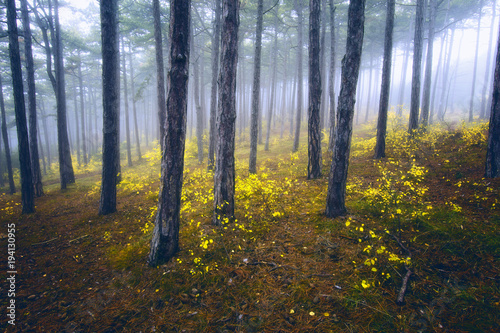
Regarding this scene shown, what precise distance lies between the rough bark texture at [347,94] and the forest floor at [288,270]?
1029mm

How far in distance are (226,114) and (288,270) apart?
383cm

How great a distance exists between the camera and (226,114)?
5.27 m

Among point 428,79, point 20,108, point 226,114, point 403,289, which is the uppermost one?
point 428,79

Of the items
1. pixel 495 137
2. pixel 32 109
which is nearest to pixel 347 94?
pixel 495 137

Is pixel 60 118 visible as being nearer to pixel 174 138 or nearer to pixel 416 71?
pixel 174 138

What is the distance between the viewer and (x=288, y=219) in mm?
5715

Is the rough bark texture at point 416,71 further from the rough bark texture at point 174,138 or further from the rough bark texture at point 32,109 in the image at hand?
the rough bark texture at point 32,109

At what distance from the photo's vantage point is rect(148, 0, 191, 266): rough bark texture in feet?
13.3

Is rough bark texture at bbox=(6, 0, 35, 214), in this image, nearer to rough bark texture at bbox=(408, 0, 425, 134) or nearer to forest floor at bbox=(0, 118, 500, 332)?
forest floor at bbox=(0, 118, 500, 332)

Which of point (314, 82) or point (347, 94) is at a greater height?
point (314, 82)

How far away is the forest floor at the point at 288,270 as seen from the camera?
3.06 meters

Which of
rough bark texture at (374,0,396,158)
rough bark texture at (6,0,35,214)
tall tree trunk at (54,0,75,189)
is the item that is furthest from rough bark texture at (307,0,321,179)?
tall tree trunk at (54,0,75,189)

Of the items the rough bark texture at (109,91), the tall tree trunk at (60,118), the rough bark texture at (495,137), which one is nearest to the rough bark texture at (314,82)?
the rough bark texture at (495,137)

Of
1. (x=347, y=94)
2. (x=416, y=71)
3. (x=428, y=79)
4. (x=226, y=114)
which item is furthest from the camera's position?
(x=428, y=79)
